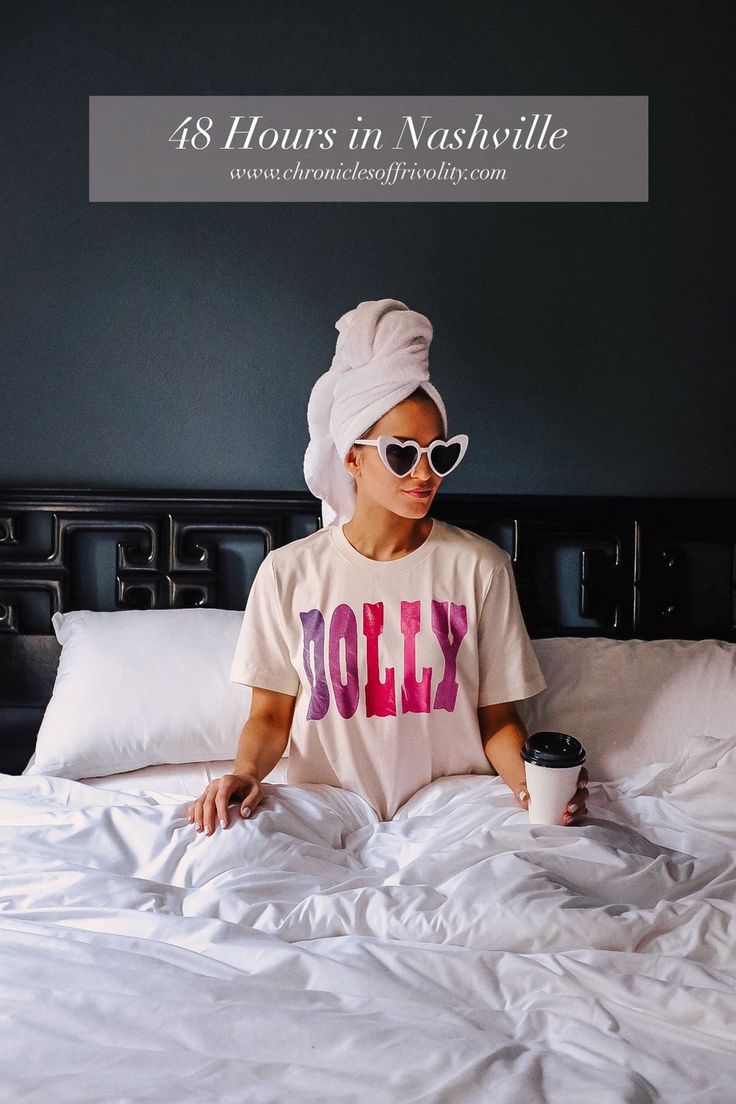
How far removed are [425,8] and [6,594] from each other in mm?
1634

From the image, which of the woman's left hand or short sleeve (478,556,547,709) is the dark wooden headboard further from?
the woman's left hand

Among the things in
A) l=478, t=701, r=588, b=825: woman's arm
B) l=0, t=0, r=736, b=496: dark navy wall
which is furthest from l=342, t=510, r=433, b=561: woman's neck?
l=0, t=0, r=736, b=496: dark navy wall

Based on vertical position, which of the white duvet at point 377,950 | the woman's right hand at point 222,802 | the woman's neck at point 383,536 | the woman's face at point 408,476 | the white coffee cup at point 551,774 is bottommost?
the white duvet at point 377,950

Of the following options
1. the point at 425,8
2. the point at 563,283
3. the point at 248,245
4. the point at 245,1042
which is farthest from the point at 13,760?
the point at 425,8

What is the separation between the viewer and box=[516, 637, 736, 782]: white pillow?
1.89 m

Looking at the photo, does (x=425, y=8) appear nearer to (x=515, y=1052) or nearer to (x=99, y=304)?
(x=99, y=304)

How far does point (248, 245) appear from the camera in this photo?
7.61ft

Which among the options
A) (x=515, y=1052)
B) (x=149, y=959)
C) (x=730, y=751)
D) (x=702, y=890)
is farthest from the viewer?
(x=730, y=751)

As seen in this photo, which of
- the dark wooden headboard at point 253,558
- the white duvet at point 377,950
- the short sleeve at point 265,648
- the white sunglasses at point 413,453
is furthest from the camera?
the dark wooden headboard at point 253,558

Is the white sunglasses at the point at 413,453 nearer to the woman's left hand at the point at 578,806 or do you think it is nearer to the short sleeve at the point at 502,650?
the short sleeve at the point at 502,650

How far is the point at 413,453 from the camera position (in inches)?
66.2

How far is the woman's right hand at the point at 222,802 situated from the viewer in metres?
1.47

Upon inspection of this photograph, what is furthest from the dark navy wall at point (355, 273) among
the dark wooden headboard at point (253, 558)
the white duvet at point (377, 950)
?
the white duvet at point (377, 950)

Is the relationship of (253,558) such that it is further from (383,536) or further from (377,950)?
(377,950)
